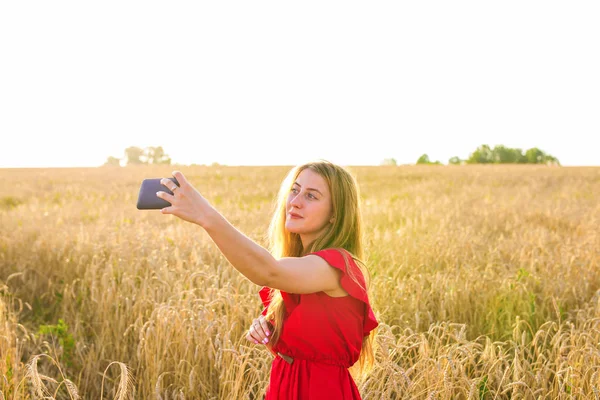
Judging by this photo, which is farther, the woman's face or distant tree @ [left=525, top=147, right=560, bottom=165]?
distant tree @ [left=525, top=147, right=560, bottom=165]

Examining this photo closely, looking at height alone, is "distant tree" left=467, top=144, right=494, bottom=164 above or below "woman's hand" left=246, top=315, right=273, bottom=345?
above

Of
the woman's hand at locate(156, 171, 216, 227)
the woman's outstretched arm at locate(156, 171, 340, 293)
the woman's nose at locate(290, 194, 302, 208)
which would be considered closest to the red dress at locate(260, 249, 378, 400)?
the woman's outstretched arm at locate(156, 171, 340, 293)

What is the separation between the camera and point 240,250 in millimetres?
1448

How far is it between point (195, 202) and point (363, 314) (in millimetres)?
831

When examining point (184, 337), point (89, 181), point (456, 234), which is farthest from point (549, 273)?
point (89, 181)

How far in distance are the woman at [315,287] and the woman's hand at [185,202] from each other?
0.21m

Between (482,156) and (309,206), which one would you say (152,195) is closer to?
(309,206)

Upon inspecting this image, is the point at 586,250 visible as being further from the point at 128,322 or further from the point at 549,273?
the point at 128,322

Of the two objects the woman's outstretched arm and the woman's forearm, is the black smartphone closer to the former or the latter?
the woman's outstretched arm

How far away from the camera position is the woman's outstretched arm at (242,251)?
139 centimetres

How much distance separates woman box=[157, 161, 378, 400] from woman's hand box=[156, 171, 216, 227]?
0.69 feet

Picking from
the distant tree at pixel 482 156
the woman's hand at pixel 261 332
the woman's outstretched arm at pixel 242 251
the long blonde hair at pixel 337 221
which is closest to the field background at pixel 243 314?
the woman's hand at pixel 261 332

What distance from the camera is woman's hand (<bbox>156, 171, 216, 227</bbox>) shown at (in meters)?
1.38

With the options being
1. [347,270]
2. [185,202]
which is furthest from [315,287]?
[185,202]
